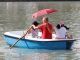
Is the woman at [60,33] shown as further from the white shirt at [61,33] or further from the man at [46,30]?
the man at [46,30]

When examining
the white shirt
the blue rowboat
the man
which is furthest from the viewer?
the man

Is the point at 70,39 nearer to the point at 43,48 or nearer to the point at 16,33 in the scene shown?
the point at 43,48

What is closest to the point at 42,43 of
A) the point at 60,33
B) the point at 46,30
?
the point at 46,30

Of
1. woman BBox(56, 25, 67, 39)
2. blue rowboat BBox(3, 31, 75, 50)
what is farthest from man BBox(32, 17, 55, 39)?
blue rowboat BBox(3, 31, 75, 50)

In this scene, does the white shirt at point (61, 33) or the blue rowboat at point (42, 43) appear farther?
the white shirt at point (61, 33)

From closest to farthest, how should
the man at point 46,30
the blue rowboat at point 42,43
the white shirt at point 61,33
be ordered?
the blue rowboat at point 42,43, the white shirt at point 61,33, the man at point 46,30

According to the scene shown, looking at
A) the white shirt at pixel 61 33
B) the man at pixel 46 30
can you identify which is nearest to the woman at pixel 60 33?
the white shirt at pixel 61 33

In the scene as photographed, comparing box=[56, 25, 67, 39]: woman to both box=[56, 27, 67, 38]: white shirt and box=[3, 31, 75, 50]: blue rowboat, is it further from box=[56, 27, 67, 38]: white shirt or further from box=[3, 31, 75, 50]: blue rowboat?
box=[3, 31, 75, 50]: blue rowboat

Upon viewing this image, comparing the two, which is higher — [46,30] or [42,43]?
[46,30]

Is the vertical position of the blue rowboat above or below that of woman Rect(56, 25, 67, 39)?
below

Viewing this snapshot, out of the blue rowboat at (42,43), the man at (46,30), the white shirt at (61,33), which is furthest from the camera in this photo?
the man at (46,30)

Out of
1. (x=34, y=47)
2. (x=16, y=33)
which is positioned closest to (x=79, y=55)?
(x=34, y=47)

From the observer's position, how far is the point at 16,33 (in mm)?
23609

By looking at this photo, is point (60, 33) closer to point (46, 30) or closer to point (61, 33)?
point (61, 33)
